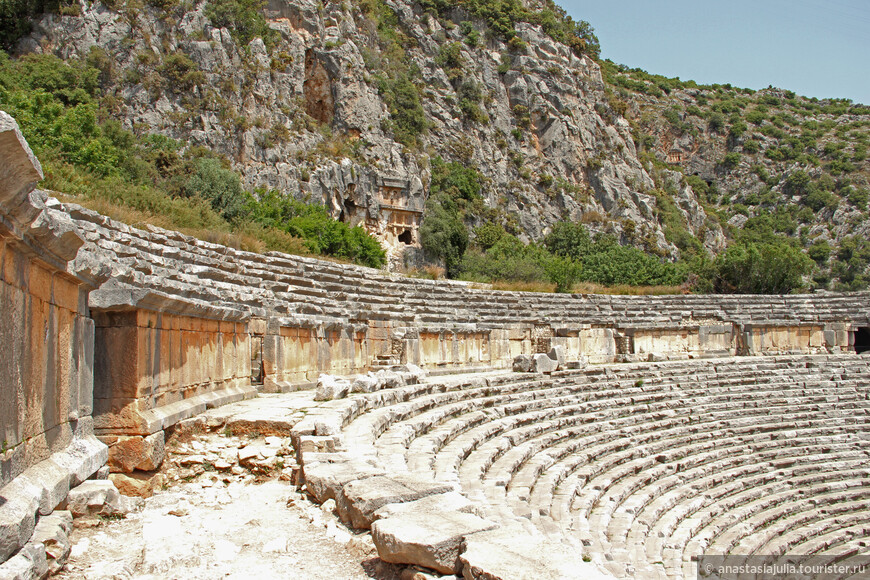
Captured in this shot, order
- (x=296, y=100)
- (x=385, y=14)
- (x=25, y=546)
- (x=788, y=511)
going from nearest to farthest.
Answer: (x=25, y=546) → (x=788, y=511) → (x=296, y=100) → (x=385, y=14)

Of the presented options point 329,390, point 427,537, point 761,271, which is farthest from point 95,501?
point 761,271

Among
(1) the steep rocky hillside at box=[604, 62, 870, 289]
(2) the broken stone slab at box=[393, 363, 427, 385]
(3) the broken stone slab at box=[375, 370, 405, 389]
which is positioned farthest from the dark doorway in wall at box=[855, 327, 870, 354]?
(1) the steep rocky hillside at box=[604, 62, 870, 289]

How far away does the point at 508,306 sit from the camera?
20234 millimetres

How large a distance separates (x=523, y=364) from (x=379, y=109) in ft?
85.9

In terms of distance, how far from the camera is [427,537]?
11.7ft

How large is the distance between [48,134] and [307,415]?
17.5m

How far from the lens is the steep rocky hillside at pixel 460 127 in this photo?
1134 inches

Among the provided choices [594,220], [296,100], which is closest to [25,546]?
[296,100]

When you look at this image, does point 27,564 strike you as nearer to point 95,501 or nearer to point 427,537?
point 95,501

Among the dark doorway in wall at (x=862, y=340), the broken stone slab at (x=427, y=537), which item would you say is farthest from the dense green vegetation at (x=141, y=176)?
the dark doorway in wall at (x=862, y=340)

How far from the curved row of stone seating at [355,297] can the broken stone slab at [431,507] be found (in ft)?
11.2

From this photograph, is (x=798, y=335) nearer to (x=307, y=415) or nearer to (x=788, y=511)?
(x=788, y=511)

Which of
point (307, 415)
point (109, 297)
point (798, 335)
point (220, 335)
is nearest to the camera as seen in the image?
point (109, 297)

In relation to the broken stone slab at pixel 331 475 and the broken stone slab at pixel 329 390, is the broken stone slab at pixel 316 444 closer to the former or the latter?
the broken stone slab at pixel 331 475
